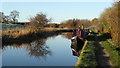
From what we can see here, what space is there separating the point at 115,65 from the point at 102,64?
2.60 feet

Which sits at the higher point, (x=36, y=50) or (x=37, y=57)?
(x=37, y=57)

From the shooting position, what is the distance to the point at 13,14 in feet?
184

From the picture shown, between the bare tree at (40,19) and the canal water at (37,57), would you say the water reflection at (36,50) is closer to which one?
the canal water at (37,57)

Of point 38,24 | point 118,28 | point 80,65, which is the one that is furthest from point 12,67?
point 38,24

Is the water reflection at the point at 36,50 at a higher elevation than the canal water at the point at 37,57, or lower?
lower

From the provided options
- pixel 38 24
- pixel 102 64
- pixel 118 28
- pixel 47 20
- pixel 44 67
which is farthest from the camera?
pixel 47 20

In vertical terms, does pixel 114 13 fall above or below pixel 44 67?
above

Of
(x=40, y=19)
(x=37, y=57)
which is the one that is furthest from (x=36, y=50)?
(x=40, y=19)

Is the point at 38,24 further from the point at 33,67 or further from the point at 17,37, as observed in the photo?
the point at 33,67

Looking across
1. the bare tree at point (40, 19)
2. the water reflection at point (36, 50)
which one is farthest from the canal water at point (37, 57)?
the bare tree at point (40, 19)

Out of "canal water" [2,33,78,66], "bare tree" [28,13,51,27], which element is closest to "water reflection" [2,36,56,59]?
"canal water" [2,33,78,66]

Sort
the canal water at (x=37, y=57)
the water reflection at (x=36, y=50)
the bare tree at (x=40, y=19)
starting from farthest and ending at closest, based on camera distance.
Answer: the bare tree at (x=40, y=19) < the water reflection at (x=36, y=50) < the canal water at (x=37, y=57)

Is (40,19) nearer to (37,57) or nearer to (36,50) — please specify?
(36,50)

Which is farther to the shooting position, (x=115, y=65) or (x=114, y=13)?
(x=114, y=13)
